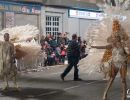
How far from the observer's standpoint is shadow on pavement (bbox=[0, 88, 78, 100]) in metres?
12.6

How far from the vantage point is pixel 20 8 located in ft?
99.3

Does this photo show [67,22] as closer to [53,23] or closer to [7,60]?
[53,23]

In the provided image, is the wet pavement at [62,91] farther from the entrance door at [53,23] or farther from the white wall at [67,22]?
the entrance door at [53,23]

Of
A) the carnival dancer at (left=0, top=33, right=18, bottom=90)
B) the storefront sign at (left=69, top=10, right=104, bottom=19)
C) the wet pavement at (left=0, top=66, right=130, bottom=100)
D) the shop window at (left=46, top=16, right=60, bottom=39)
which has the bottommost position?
the wet pavement at (left=0, top=66, right=130, bottom=100)

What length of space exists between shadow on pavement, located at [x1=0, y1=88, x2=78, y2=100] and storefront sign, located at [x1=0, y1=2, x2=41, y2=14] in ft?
49.9

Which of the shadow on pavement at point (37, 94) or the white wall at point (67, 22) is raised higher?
the white wall at point (67, 22)

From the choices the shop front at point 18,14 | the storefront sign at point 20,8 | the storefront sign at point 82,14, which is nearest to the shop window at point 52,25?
the shop front at point 18,14

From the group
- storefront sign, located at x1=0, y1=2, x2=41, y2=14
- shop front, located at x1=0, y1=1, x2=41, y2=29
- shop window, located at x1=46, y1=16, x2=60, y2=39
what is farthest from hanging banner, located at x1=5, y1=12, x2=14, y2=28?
shop window, located at x1=46, y1=16, x2=60, y2=39

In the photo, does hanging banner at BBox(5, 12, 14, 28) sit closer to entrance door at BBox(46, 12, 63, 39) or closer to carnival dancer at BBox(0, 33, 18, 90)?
entrance door at BBox(46, 12, 63, 39)

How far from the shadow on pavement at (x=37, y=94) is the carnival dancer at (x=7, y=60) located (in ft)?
1.82

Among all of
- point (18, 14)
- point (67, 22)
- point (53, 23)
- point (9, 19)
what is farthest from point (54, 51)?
point (67, 22)

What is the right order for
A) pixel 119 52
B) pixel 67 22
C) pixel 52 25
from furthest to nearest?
pixel 67 22
pixel 52 25
pixel 119 52

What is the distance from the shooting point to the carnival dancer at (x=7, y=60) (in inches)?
525

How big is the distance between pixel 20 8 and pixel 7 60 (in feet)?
56.4
